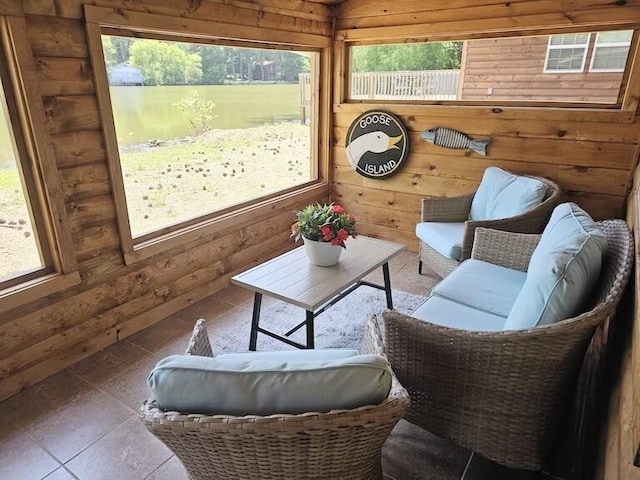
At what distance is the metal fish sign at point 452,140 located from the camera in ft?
11.1

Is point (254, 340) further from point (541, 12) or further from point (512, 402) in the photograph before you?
point (541, 12)

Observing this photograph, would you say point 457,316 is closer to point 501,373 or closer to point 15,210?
point 501,373

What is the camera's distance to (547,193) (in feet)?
9.34

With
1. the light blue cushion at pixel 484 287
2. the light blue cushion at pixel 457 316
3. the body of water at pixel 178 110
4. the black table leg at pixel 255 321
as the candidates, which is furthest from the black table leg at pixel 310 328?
the body of water at pixel 178 110

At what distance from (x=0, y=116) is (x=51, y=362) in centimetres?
126

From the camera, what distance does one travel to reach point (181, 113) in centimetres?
285

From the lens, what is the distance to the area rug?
2.55m

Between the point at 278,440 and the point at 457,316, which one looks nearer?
the point at 278,440

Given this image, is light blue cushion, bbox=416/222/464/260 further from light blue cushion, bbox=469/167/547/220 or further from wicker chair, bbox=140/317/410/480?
wicker chair, bbox=140/317/410/480

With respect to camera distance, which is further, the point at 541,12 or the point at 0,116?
the point at 541,12

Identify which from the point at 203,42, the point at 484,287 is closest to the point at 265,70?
the point at 203,42

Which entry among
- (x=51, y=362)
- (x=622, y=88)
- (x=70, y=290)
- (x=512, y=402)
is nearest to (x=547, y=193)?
(x=622, y=88)

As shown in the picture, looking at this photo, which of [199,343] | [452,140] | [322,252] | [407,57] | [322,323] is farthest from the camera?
[407,57]

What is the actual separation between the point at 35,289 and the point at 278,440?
5.67 ft
